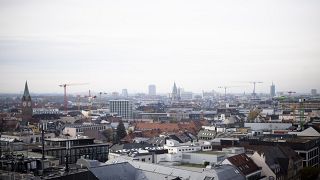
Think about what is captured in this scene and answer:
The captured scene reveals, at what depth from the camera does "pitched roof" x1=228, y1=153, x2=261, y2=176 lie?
25.4m

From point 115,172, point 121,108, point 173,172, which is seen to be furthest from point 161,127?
point 115,172

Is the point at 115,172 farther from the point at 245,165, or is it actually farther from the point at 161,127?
the point at 161,127

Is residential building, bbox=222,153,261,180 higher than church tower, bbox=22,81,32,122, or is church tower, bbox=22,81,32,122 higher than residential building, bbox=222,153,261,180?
church tower, bbox=22,81,32,122

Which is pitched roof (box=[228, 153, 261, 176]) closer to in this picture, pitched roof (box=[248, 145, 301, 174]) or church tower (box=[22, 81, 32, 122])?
pitched roof (box=[248, 145, 301, 174])

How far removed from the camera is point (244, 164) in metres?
26.3

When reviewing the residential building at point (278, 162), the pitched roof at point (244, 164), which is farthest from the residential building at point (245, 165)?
the residential building at point (278, 162)

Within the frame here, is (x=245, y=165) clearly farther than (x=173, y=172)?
Yes

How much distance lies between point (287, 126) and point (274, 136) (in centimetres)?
1144

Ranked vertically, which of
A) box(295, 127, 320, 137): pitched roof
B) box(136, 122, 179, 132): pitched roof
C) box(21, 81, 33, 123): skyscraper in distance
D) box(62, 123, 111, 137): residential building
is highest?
box(21, 81, 33, 123): skyscraper in distance

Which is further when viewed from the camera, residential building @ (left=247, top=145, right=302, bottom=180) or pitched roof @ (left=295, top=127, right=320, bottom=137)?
pitched roof @ (left=295, top=127, right=320, bottom=137)

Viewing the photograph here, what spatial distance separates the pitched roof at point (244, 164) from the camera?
83.3ft

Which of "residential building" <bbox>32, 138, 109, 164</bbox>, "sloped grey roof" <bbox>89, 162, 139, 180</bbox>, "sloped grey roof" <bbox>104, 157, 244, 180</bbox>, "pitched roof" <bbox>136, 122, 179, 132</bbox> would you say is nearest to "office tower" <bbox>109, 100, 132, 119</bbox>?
"pitched roof" <bbox>136, 122, 179, 132</bbox>

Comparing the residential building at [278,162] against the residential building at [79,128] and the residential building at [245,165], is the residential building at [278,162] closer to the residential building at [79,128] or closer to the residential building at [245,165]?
the residential building at [245,165]

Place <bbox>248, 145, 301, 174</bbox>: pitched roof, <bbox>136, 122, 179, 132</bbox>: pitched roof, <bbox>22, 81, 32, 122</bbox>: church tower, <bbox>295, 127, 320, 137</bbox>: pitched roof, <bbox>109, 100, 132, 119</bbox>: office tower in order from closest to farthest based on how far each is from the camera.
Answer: <bbox>248, 145, 301, 174</bbox>: pitched roof
<bbox>295, 127, 320, 137</bbox>: pitched roof
<bbox>136, 122, 179, 132</bbox>: pitched roof
<bbox>22, 81, 32, 122</bbox>: church tower
<bbox>109, 100, 132, 119</bbox>: office tower
